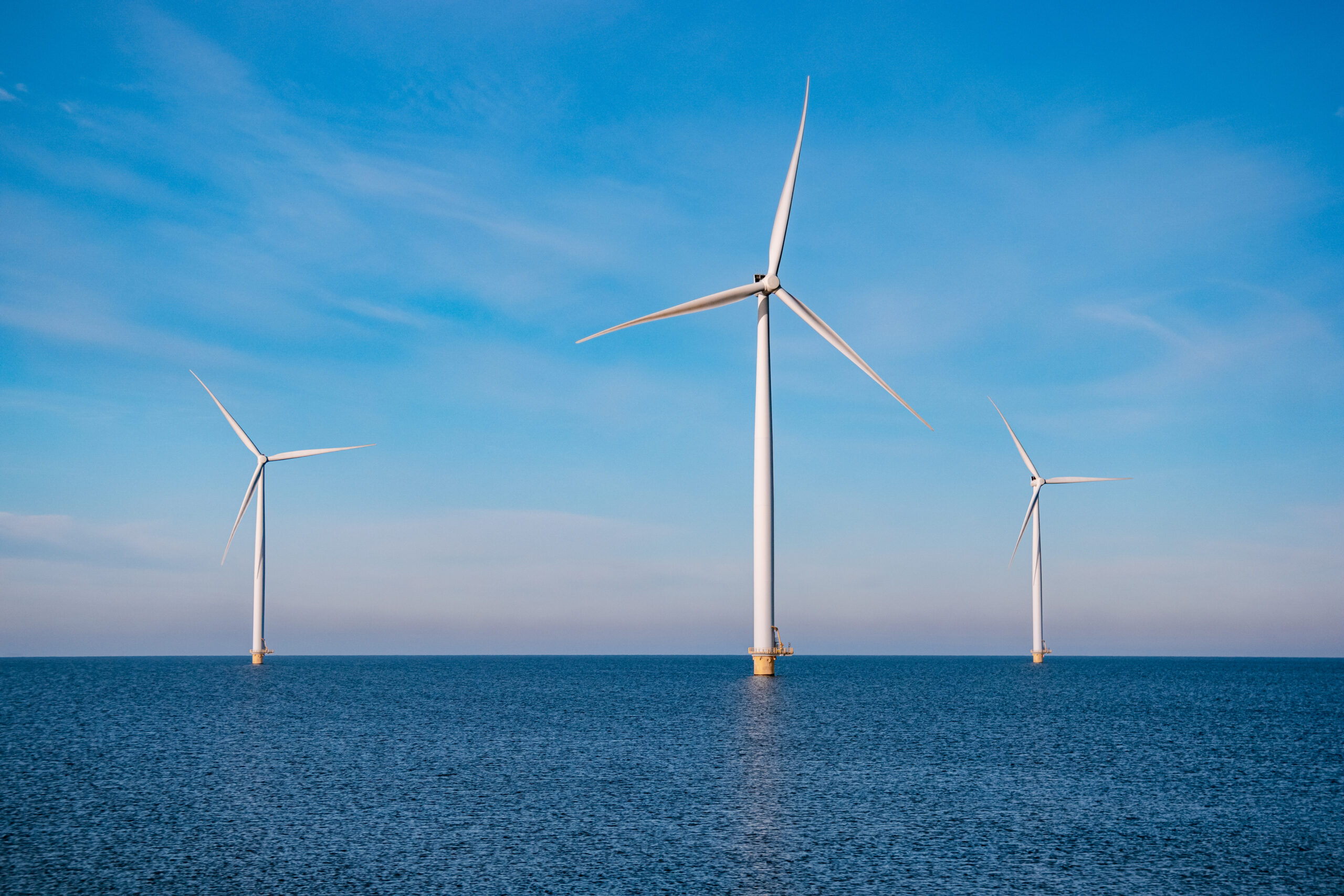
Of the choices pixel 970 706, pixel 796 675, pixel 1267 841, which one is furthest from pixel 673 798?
pixel 796 675

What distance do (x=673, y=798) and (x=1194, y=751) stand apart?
36.2 m

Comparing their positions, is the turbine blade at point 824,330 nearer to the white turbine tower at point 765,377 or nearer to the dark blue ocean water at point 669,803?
the white turbine tower at point 765,377

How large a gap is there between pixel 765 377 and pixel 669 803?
182ft

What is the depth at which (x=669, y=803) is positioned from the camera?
36.8 meters

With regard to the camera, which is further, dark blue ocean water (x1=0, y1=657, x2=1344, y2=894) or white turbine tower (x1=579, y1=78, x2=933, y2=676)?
white turbine tower (x1=579, y1=78, x2=933, y2=676)

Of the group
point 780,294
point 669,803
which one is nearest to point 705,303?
point 780,294

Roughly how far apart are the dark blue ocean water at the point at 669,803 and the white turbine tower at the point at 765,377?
9814 millimetres

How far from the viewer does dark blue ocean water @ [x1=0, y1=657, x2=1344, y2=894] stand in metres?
26.5

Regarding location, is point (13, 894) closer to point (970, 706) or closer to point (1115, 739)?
point (1115, 739)

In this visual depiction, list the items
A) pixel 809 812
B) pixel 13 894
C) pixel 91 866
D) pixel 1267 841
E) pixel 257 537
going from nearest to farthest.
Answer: pixel 13 894, pixel 91 866, pixel 1267 841, pixel 809 812, pixel 257 537

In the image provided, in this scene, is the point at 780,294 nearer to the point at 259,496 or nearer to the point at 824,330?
the point at 824,330

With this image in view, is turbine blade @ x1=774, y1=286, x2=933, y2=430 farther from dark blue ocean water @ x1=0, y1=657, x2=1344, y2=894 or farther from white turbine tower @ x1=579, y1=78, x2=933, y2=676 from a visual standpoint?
dark blue ocean water @ x1=0, y1=657, x2=1344, y2=894

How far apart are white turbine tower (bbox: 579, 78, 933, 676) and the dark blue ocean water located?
981cm

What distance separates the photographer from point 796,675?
174 metres
